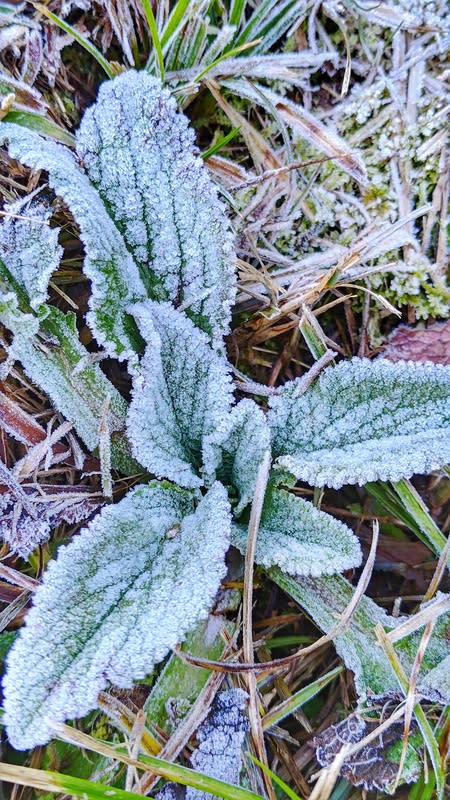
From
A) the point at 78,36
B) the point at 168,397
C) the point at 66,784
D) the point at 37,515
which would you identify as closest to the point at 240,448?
the point at 168,397

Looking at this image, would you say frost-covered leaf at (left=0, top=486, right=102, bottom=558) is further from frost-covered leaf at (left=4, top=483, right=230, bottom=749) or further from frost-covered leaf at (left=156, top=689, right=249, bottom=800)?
frost-covered leaf at (left=156, top=689, right=249, bottom=800)

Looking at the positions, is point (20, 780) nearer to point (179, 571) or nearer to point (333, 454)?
point (179, 571)

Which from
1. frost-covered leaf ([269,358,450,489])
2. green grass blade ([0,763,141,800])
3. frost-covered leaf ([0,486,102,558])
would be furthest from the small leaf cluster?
green grass blade ([0,763,141,800])

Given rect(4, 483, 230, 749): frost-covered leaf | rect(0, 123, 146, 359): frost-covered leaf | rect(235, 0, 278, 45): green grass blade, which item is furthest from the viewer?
rect(235, 0, 278, 45): green grass blade

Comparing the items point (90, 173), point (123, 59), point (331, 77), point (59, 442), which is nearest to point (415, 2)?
point (331, 77)

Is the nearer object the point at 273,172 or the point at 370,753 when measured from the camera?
the point at 370,753

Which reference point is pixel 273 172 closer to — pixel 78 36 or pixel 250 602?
pixel 78 36
